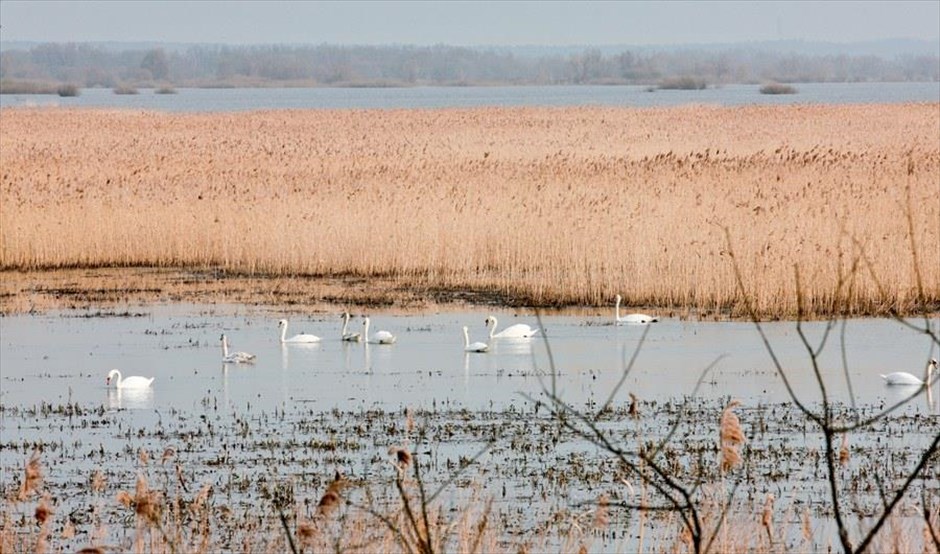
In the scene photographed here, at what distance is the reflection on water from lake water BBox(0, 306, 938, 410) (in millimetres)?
24

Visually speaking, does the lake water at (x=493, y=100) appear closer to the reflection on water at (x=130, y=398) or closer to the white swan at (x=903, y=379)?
the white swan at (x=903, y=379)

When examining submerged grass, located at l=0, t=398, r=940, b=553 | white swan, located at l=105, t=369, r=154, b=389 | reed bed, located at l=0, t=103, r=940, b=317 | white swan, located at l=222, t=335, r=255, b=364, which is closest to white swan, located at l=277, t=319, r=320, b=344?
white swan, located at l=222, t=335, r=255, b=364

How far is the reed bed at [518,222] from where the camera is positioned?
17578 mm

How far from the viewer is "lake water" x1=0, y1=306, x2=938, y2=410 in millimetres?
12578

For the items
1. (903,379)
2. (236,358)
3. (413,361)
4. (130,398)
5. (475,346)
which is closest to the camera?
(903,379)

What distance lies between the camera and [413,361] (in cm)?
1450

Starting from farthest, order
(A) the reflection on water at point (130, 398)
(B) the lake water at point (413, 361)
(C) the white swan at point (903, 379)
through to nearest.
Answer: (B) the lake water at point (413, 361) < (C) the white swan at point (903, 379) < (A) the reflection on water at point (130, 398)

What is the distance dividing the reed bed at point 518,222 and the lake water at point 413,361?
2.59 ft

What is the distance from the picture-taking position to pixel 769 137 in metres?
40.5

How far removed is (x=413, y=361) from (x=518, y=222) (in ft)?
22.5

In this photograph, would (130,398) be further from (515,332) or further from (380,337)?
(515,332)

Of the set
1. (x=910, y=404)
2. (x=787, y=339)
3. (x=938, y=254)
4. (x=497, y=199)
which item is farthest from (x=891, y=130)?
(x=910, y=404)

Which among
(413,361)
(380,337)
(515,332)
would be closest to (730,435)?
(413,361)

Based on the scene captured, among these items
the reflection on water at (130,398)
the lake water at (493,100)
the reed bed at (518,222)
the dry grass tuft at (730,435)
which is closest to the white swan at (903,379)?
the reed bed at (518,222)
